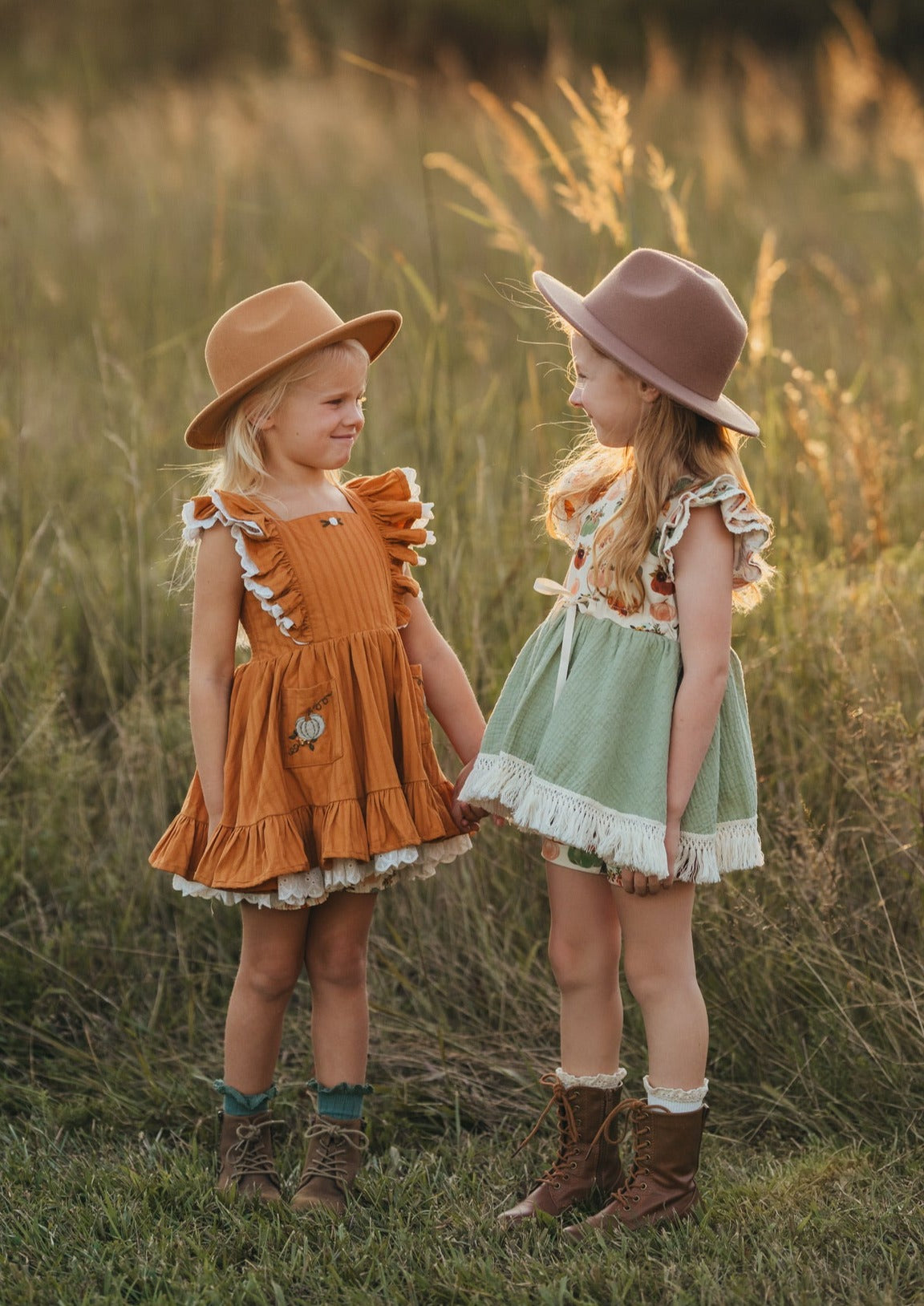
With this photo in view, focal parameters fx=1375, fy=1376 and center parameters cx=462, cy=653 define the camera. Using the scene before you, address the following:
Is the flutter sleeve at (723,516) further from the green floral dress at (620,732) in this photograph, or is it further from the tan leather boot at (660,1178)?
the tan leather boot at (660,1178)

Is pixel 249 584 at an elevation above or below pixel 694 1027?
above

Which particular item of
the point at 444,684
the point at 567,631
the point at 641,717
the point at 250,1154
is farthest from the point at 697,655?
the point at 250,1154

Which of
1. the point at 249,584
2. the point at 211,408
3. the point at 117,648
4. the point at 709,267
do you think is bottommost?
→ the point at 117,648

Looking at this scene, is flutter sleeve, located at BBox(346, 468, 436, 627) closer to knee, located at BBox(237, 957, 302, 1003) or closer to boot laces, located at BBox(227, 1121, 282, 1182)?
knee, located at BBox(237, 957, 302, 1003)

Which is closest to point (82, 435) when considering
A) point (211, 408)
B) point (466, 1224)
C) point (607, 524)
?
point (211, 408)

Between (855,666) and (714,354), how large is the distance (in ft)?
3.79

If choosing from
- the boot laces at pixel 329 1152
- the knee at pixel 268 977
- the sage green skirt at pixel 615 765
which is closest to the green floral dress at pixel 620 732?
the sage green skirt at pixel 615 765

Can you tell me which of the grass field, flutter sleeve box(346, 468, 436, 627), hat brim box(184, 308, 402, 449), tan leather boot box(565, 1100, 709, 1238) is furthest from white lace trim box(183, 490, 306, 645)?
tan leather boot box(565, 1100, 709, 1238)

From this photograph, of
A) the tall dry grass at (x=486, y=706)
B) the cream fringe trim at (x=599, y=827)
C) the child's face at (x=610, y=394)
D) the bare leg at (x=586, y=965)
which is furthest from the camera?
the tall dry grass at (x=486, y=706)

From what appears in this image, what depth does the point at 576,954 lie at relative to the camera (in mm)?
2268

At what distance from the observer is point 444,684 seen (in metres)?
2.45

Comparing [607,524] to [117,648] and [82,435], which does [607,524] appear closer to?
[117,648]

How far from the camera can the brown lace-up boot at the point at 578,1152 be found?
7.42 feet

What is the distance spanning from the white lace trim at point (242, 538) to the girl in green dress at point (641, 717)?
1.29ft
